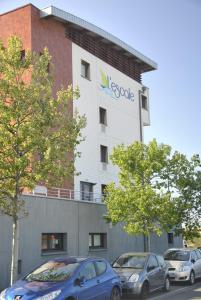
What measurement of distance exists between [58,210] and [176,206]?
6538 millimetres

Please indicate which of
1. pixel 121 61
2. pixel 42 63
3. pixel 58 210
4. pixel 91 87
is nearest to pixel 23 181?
pixel 42 63

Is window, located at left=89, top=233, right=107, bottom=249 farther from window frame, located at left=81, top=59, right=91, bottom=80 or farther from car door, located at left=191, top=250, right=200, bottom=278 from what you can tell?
window frame, located at left=81, top=59, right=91, bottom=80

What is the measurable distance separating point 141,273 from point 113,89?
19.9 metres

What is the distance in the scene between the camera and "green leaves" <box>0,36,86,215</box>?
45.9 feet

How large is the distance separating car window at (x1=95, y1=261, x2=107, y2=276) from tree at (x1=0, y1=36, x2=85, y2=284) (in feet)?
8.15

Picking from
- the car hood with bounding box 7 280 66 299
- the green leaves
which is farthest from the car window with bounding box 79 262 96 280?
the green leaves

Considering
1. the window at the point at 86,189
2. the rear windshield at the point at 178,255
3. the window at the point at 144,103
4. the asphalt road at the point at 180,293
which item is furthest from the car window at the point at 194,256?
the window at the point at 144,103

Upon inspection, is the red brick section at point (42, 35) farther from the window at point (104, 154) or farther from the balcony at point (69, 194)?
the window at point (104, 154)

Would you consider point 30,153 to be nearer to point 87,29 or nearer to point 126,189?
point 126,189

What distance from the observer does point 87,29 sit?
1200 inches

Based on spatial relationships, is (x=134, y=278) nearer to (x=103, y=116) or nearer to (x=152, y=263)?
(x=152, y=263)

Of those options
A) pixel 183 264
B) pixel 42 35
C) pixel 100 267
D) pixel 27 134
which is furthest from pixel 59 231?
pixel 42 35

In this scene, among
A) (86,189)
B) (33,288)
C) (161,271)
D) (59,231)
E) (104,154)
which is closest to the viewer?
(33,288)

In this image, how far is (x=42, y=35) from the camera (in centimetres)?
2711
